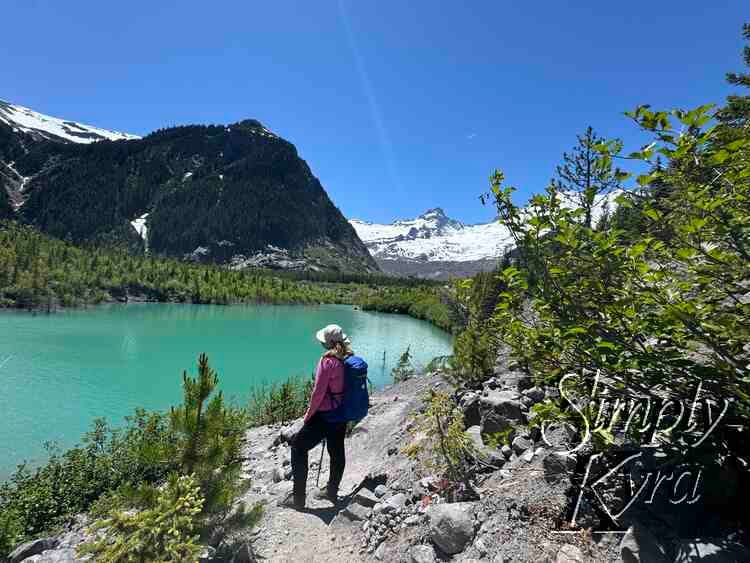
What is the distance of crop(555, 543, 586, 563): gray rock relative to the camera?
2865 millimetres

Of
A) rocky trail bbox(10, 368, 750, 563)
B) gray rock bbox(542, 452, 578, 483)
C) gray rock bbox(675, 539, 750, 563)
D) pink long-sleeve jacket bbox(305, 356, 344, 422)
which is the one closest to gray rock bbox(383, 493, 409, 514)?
rocky trail bbox(10, 368, 750, 563)

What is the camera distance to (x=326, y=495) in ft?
19.8

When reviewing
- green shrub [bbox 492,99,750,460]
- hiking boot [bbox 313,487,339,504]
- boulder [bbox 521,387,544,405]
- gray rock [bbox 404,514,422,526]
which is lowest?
hiking boot [bbox 313,487,339,504]

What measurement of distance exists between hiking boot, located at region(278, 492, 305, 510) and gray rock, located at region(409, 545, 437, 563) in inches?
91.4

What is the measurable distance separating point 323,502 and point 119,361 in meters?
25.4

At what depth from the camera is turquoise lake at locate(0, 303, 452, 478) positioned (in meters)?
14.9

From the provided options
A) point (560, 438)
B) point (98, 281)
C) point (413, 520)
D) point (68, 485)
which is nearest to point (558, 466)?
point (560, 438)

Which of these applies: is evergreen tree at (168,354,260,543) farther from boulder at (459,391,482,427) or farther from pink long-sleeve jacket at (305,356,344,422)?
boulder at (459,391,482,427)

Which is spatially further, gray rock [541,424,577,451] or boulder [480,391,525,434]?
boulder [480,391,525,434]

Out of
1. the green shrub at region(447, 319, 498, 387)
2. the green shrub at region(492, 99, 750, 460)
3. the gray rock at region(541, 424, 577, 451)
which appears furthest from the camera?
the green shrub at region(447, 319, 498, 387)

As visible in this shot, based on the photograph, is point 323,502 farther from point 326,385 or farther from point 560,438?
point 560,438

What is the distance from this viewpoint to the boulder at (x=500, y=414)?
5754mm

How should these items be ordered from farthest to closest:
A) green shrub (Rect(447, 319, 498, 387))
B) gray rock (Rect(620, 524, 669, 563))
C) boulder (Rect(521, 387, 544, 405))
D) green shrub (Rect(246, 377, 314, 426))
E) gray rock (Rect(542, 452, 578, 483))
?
green shrub (Rect(246, 377, 314, 426)) < green shrub (Rect(447, 319, 498, 387)) < boulder (Rect(521, 387, 544, 405)) < gray rock (Rect(542, 452, 578, 483)) < gray rock (Rect(620, 524, 669, 563))

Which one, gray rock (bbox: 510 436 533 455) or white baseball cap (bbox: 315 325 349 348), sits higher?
white baseball cap (bbox: 315 325 349 348)
